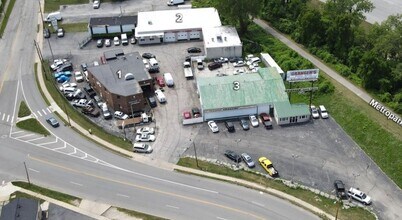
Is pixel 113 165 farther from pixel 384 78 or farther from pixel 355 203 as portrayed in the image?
pixel 384 78

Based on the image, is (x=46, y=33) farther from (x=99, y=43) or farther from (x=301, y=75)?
(x=301, y=75)

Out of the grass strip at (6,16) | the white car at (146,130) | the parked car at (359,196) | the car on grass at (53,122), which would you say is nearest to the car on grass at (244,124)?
the white car at (146,130)

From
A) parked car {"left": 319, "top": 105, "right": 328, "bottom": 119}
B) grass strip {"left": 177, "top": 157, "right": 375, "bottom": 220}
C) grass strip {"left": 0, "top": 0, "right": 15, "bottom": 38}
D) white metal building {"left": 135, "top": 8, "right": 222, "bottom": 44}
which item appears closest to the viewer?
grass strip {"left": 177, "top": 157, "right": 375, "bottom": 220}

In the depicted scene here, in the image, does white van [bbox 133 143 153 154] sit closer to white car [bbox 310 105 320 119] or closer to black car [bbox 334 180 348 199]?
white car [bbox 310 105 320 119]

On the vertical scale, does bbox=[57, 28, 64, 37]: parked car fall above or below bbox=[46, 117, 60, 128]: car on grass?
above

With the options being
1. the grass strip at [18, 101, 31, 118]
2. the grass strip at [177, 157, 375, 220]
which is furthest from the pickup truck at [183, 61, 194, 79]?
the grass strip at [18, 101, 31, 118]

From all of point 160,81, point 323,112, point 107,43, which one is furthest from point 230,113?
point 107,43

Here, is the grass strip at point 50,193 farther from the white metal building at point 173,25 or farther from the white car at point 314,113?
the white metal building at point 173,25
